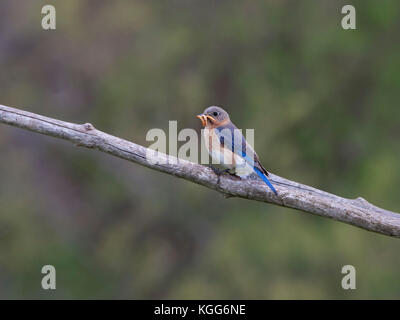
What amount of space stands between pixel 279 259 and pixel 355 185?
2295mm

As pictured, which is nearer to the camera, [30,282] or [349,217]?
[349,217]

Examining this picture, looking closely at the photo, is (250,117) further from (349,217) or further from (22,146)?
(349,217)

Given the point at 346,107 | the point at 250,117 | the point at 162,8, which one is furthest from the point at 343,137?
the point at 162,8

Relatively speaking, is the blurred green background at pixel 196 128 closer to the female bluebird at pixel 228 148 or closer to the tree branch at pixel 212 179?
the female bluebird at pixel 228 148

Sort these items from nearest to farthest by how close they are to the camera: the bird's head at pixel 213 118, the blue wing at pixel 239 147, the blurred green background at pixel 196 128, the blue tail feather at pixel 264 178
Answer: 1. the blue tail feather at pixel 264 178
2. the blue wing at pixel 239 147
3. the bird's head at pixel 213 118
4. the blurred green background at pixel 196 128

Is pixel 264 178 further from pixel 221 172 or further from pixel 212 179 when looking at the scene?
pixel 212 179

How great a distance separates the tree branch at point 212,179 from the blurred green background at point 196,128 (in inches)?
267

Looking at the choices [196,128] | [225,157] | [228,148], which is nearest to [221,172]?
[225,157]

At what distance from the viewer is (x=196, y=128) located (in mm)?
14805

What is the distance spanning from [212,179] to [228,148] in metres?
0.77

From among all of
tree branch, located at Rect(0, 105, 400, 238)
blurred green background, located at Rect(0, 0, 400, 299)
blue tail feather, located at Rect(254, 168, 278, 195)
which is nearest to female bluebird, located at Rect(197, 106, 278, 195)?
blue tail feather, located at Rect(254, 168, 278, 195)

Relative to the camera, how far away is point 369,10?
50.9 ft

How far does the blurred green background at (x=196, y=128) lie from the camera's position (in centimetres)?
Answer: 1485

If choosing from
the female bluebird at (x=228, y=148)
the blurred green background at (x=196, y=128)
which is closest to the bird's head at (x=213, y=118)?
the female bluebird at (x=228, y=148)
